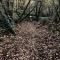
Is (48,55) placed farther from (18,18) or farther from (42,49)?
(18,18)

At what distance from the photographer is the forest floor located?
9328 mm

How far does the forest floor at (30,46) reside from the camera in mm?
9328

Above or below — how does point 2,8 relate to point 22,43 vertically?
above

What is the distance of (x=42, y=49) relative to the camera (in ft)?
33.8

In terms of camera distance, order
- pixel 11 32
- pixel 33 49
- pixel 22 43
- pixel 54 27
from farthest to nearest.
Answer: pixel 54 27, pixel 11 32, pixel 22 43, pixel 33 49

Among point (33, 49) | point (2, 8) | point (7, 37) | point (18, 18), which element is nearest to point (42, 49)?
point (33, 49)

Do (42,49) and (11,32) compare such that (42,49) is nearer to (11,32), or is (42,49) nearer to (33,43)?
(33,43)

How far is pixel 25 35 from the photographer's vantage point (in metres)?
12.7

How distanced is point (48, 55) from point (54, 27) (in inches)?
195

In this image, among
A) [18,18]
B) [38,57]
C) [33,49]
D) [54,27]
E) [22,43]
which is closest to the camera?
[38,57]

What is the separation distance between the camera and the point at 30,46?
1070 centimetres

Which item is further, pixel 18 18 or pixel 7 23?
pixel 18 18

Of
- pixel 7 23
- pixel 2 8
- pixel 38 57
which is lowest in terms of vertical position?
pixel 38 57

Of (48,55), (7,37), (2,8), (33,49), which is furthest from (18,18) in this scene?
(48,55)
